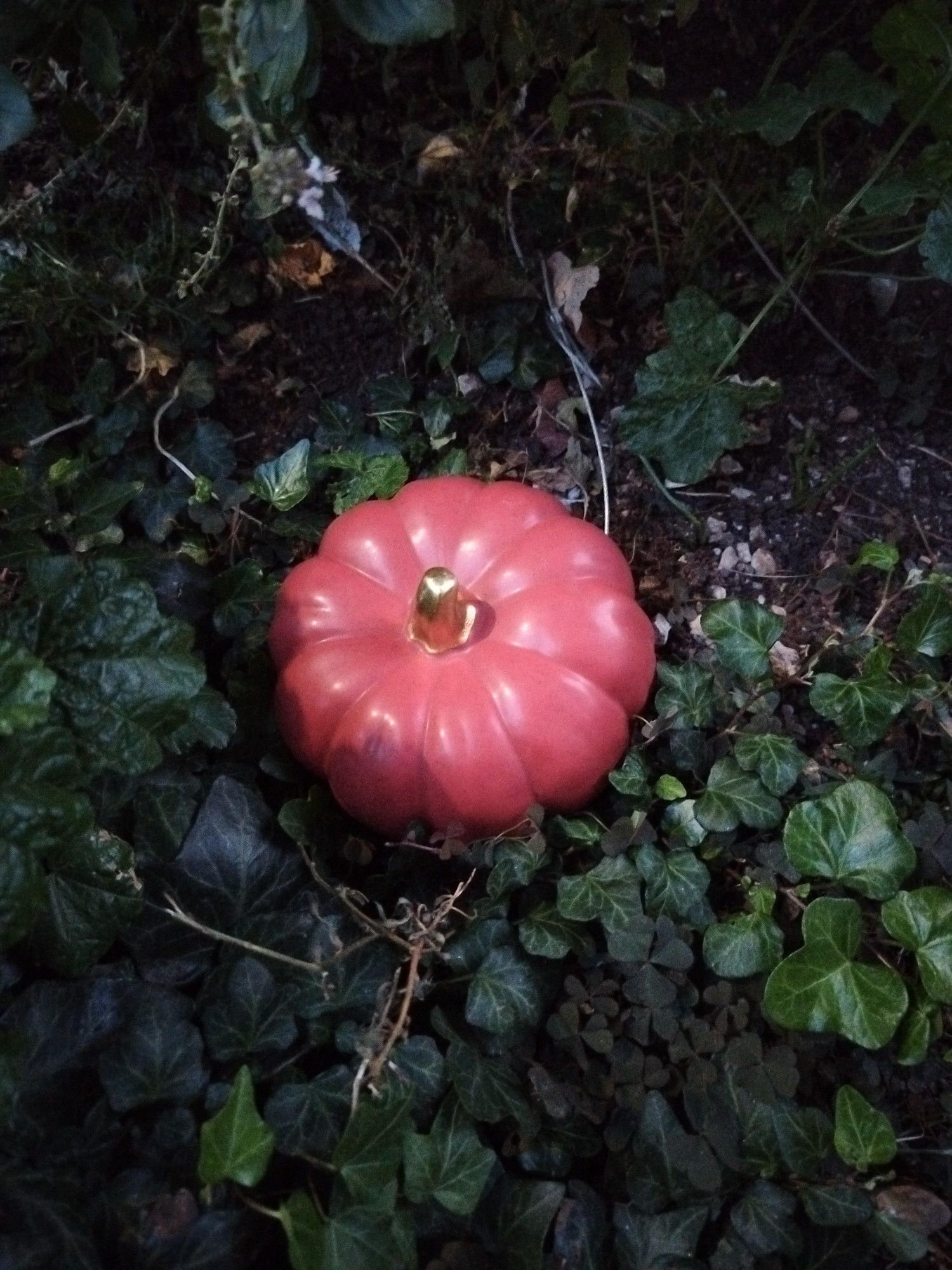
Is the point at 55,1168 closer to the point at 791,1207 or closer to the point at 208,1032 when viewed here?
the point at 208,1032

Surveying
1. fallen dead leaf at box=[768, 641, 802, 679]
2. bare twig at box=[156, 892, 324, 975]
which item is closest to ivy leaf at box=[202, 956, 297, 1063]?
bare twig at box=[156, 892, 324, 975]

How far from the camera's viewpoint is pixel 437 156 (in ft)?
4.93

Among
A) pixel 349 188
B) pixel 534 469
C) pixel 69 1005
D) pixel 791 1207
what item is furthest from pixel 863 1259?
pixel 349 188

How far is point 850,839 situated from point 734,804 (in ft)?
0.43

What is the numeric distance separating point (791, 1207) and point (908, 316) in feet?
3.87

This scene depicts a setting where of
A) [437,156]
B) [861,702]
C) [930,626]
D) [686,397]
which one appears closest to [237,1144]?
[861,702]

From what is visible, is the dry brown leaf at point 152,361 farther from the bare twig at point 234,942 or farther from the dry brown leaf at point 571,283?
the bare twig at point 234,942

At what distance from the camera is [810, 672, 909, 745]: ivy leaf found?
116cm

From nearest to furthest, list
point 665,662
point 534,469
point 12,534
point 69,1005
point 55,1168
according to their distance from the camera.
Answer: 1. point 55,1168
2. point 69,1005
3. point 12,534
4. point 665,662
5. point 534,469

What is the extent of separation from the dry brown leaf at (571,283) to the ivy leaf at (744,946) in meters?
0.86

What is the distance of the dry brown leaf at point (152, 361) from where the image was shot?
4.76 feet

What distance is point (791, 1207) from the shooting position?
3.23 feet

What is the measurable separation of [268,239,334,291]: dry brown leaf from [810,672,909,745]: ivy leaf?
93cm

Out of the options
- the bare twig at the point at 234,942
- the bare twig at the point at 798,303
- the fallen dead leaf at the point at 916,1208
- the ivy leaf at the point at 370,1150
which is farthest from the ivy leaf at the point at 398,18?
the fallen dead leaf at the point at 916,1208
